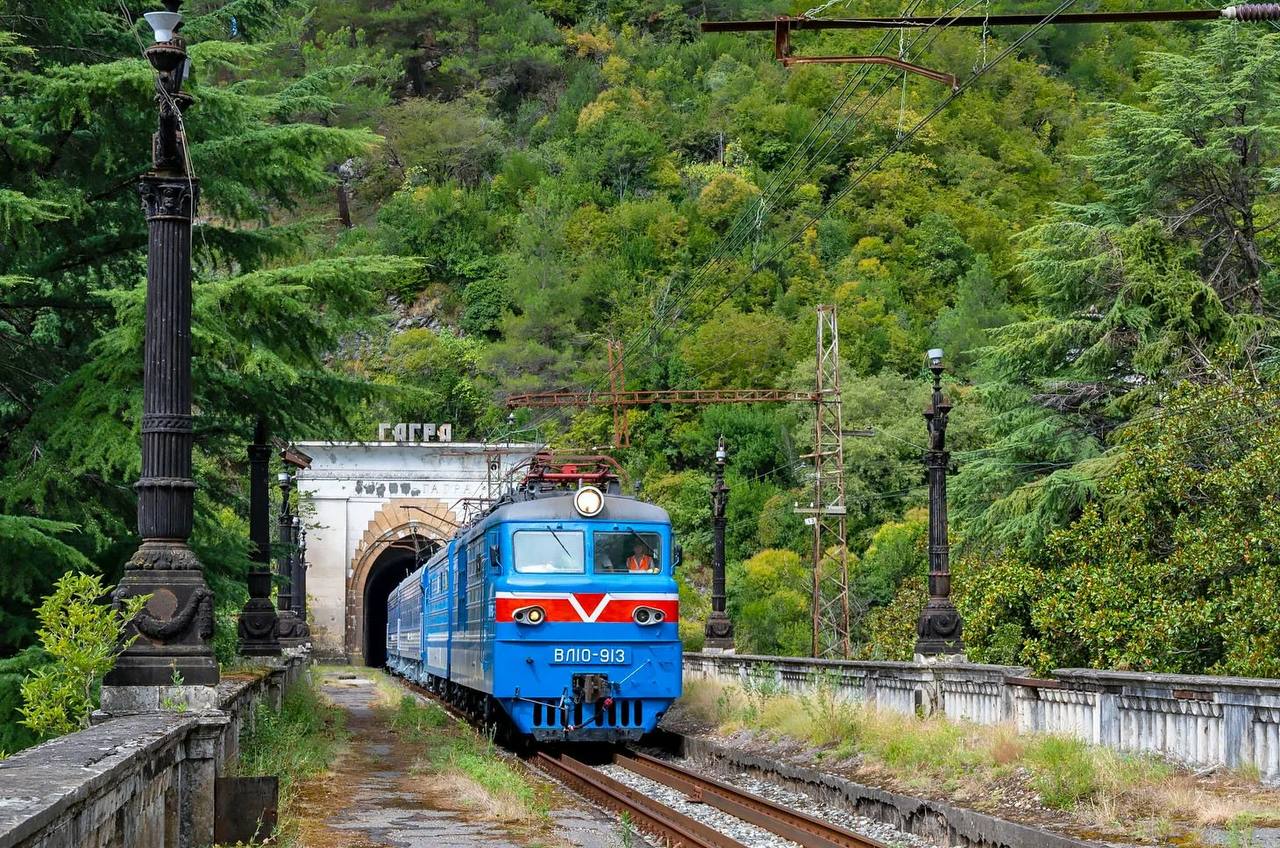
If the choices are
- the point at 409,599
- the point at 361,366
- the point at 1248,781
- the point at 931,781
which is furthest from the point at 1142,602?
the point at 361,366

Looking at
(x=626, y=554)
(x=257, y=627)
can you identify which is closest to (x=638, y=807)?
(x=626, y=554)

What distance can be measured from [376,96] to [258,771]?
86428 mm

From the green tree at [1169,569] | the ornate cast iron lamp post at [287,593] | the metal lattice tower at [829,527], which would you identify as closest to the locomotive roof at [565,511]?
the green tree at [1169,569]

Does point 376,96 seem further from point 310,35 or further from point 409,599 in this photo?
point 409,599

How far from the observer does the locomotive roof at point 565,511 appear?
20438mm

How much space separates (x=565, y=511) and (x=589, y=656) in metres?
1.93

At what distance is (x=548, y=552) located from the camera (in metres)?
20.3

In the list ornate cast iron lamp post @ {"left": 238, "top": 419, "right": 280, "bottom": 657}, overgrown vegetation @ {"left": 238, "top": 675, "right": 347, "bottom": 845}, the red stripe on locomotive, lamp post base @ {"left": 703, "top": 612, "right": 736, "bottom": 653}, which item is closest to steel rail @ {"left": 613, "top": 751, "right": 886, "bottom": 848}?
the red stripe on locomotive

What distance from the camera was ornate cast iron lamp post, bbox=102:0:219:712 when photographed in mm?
10609

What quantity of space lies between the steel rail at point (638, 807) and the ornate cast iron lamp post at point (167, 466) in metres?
4.23

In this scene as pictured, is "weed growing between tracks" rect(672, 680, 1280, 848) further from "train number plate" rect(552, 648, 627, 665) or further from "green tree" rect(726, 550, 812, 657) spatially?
"green tree" rect(726, 550, 812, 657)

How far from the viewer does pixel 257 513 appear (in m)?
25.3

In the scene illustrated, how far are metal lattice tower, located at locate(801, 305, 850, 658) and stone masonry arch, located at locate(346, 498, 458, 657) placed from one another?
15.4 meters

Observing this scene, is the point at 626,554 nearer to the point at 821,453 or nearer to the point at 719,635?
the point at 719,635
